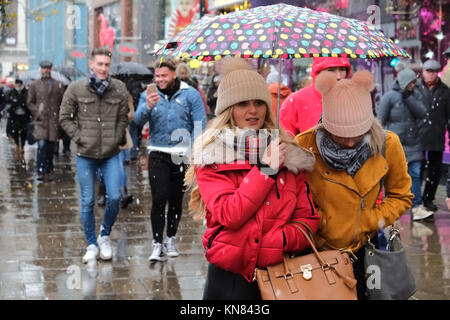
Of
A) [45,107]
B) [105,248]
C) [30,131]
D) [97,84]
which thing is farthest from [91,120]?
[30,131]

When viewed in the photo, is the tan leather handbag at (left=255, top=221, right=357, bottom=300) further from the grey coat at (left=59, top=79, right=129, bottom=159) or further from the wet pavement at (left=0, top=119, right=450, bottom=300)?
the grey coat at (left=59, top=79, right=129, bottom=159)

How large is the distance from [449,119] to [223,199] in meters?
8.13

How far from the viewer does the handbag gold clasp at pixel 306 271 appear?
386 centimetres

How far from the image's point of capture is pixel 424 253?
28.5ft

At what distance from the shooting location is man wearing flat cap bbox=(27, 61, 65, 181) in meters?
15.2

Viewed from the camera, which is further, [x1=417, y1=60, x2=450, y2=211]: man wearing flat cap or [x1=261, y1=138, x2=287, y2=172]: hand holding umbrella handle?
[x1=417, y1=60, x2=450, y2=211]: man wearing flat cap

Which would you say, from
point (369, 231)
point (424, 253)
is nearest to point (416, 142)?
point (424, 253)

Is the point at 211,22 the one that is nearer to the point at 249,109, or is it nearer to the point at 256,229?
the point at 249,109

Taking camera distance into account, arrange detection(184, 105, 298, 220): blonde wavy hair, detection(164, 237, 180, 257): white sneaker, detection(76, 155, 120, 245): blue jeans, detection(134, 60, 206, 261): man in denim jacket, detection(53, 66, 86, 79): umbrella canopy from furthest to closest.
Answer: detection(53, 66, 86, 79): umbrella canopy → detection(164, 237, 180, 257): white sneaker → detection(76, 155, 120, 245): blue jeans → detection(134, 60, 206, 261): man in denim jacket → detection(184, 105, 298, 220): blonde wavy hair

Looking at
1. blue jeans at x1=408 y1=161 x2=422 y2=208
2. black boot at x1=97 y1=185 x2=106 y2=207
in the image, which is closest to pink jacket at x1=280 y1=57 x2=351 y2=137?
blue jeans at x1=408 y1=161 x2=422 y2=208

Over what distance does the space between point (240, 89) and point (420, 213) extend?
7204 millimetres

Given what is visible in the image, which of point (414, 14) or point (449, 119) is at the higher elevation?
point (414, 14)

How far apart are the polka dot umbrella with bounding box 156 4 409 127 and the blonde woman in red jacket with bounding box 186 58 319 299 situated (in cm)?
18

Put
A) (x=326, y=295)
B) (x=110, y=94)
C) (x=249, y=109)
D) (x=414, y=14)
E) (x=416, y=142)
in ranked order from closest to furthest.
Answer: (x=326, y=295), (x=249, y=109), (x=110, y=94), (x=416, y=142), (x=414, y=14)
